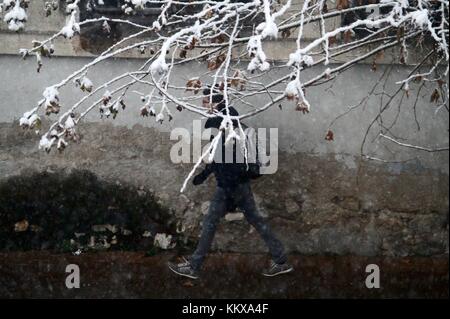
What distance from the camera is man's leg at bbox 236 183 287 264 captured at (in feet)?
21.1

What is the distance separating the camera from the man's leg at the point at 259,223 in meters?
6.43

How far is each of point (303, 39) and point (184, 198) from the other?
2.00 metres

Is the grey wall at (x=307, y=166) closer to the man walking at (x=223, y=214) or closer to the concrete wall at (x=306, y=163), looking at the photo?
the concrete wall at (x=306, y=163)

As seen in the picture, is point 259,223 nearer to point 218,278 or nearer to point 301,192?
point 218,278

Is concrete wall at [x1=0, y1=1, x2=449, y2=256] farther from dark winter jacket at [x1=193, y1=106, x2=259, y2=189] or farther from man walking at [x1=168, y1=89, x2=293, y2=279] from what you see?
dark winter jacket at [x1=193, y1=106, x2=259, y2=189]

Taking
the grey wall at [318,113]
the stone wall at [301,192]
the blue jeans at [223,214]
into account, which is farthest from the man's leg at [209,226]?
the grey wall at [318,113]

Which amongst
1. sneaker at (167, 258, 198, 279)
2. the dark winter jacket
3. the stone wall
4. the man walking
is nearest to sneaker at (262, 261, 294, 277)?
the man walking

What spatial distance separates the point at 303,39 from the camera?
6.82 m

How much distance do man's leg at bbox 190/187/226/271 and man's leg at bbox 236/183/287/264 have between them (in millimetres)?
174

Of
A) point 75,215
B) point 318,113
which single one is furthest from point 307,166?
point 75,215

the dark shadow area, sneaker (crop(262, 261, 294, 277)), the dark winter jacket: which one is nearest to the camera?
the dark winter jacket
